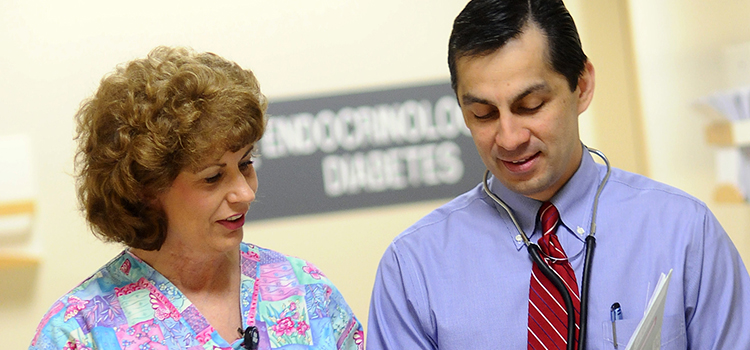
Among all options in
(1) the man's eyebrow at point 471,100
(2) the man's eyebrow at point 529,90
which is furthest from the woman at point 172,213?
(2) the man's eyebrow at point 529,90

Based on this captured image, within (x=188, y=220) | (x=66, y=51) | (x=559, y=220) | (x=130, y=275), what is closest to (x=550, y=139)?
(x=559, y=220)

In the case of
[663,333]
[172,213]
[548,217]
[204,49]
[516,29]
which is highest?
[204,49]

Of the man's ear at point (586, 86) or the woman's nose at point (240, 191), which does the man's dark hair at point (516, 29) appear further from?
the woman's nose at point (240, 191)

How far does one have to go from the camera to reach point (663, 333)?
4.47 feet

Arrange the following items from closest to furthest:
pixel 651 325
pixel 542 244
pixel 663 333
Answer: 1. pixel 651 325
2. pixel 663 333
3. pixel 542 244

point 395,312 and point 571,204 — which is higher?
point 571,204

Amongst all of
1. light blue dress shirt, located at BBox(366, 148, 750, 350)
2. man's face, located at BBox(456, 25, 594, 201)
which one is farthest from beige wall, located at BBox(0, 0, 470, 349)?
man's face, located at BBox(456, 25, 594, 201)

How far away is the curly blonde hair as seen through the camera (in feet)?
4.69

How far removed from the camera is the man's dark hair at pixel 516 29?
1.42 metres

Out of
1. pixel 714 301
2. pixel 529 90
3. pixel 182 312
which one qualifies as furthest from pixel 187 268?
pixel 714 301

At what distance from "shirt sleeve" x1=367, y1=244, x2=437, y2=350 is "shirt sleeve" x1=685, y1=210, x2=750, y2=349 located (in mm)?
501

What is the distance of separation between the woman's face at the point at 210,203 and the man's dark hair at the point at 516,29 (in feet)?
1.60

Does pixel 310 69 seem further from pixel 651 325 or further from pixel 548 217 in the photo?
pixel 651 325

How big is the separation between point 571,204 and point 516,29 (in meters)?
0.38
